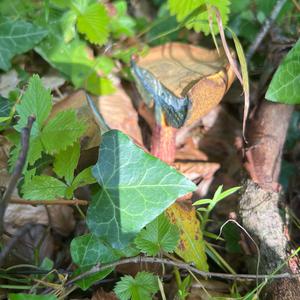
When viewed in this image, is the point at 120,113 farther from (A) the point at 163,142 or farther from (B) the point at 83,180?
(B) the point at 83,180

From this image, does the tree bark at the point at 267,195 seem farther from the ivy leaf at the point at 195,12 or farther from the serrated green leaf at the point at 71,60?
the serrated green leaf at the point at 71,60

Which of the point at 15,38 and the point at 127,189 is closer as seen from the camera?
the point at 127,189

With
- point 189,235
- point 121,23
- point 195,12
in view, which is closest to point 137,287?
point 189,235

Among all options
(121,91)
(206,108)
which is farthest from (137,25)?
(206,108)

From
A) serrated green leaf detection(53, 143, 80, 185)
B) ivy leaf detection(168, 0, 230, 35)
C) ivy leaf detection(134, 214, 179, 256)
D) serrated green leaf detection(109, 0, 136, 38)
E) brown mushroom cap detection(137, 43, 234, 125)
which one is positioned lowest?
ivy leaf detection(134, 214, 179, 256)

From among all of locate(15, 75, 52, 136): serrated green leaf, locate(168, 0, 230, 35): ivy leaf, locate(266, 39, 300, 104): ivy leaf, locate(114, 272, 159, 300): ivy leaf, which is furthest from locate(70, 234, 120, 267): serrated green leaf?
locate(168, 0, 230, 35): ivy leaf

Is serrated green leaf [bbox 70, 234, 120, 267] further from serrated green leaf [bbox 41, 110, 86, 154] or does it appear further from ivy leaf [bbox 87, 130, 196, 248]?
serrated green leaf [bbox 41, 110, 86, 154]
